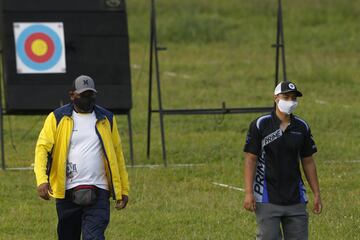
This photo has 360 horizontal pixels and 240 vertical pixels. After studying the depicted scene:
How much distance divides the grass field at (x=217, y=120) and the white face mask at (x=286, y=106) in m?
2.76

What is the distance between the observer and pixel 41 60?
1712 centimetres

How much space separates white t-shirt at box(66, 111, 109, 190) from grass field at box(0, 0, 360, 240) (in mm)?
2401

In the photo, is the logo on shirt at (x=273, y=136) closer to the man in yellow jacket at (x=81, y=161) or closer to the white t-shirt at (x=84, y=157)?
the man in yellow jacket at (x=81, y=161)

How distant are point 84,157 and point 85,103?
45cm

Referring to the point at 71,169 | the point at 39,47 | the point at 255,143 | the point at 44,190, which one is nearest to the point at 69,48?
the point at 39,47

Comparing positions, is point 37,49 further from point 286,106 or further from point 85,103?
point 286,106

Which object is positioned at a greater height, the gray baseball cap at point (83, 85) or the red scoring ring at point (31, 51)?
the gray baseball cap at point (83, 85)

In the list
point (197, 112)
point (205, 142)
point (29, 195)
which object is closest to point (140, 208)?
point (29, 195)

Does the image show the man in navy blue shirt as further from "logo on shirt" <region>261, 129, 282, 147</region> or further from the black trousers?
the black trousers

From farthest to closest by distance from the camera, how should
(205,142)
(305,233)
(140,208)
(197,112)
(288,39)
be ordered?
(288,39) → (205,142) → (197,112) → (140,208) → (305,233)

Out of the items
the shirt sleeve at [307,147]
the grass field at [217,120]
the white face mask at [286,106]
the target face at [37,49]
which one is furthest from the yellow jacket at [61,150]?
the target face at [37,49]

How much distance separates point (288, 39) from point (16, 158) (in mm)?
16827

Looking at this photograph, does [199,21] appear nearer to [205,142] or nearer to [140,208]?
[205,142]

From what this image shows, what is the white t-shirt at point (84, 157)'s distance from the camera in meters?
10.5
